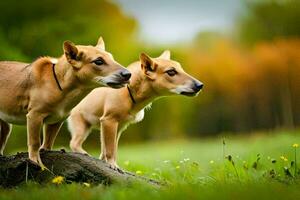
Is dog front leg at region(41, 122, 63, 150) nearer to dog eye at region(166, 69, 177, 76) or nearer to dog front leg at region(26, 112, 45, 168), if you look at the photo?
dog front leg at region(26, 112, 45, 168)

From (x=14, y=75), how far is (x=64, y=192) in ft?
7.97

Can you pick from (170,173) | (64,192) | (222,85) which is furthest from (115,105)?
(222,85)

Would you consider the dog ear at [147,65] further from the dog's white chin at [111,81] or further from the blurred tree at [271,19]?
the blurred tree at [271,19]

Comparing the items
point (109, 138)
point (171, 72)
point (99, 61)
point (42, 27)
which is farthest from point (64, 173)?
point (42, 27)

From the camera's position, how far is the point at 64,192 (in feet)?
22.3

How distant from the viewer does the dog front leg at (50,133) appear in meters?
8.73

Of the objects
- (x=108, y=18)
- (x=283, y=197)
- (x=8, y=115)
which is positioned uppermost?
(x=108, y=18)

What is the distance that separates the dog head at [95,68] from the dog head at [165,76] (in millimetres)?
1381

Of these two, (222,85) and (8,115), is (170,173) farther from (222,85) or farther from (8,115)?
(222,85)

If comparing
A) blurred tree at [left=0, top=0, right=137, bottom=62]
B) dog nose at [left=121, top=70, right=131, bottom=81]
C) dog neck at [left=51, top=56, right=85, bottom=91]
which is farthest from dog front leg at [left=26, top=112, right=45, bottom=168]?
blurred tree at [left=0, top=0, right=137, bottom=62]

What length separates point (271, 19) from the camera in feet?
116

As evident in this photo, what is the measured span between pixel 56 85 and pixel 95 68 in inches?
21.4

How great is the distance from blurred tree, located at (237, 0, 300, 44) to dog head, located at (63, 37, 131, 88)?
2336cm

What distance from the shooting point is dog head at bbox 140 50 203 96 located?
30.9 feet
